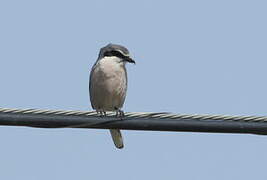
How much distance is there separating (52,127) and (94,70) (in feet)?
13.6

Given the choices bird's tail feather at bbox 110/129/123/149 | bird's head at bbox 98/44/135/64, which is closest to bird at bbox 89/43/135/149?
bird's head at bbox 98/44/135/64

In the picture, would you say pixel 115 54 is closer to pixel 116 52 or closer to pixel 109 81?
pixel 116 52

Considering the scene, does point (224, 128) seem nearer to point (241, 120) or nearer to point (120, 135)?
point (241, 120)

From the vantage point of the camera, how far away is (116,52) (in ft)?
31.7

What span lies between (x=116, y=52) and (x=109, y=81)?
0.40m

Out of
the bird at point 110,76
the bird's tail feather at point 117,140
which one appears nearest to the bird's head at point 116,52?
the bird at point 110,76

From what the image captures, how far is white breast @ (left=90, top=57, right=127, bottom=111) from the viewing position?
9.48 m

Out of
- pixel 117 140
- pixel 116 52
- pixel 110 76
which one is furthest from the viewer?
pixel 117 140

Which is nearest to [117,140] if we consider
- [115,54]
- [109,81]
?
[109,81]

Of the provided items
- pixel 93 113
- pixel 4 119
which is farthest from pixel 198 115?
pixel 4 119

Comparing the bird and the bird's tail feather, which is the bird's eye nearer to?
the bird

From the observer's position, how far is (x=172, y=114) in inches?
221

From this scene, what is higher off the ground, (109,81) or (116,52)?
(116,52)

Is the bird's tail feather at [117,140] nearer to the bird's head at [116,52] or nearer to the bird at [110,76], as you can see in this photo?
the bird at [110,76]
